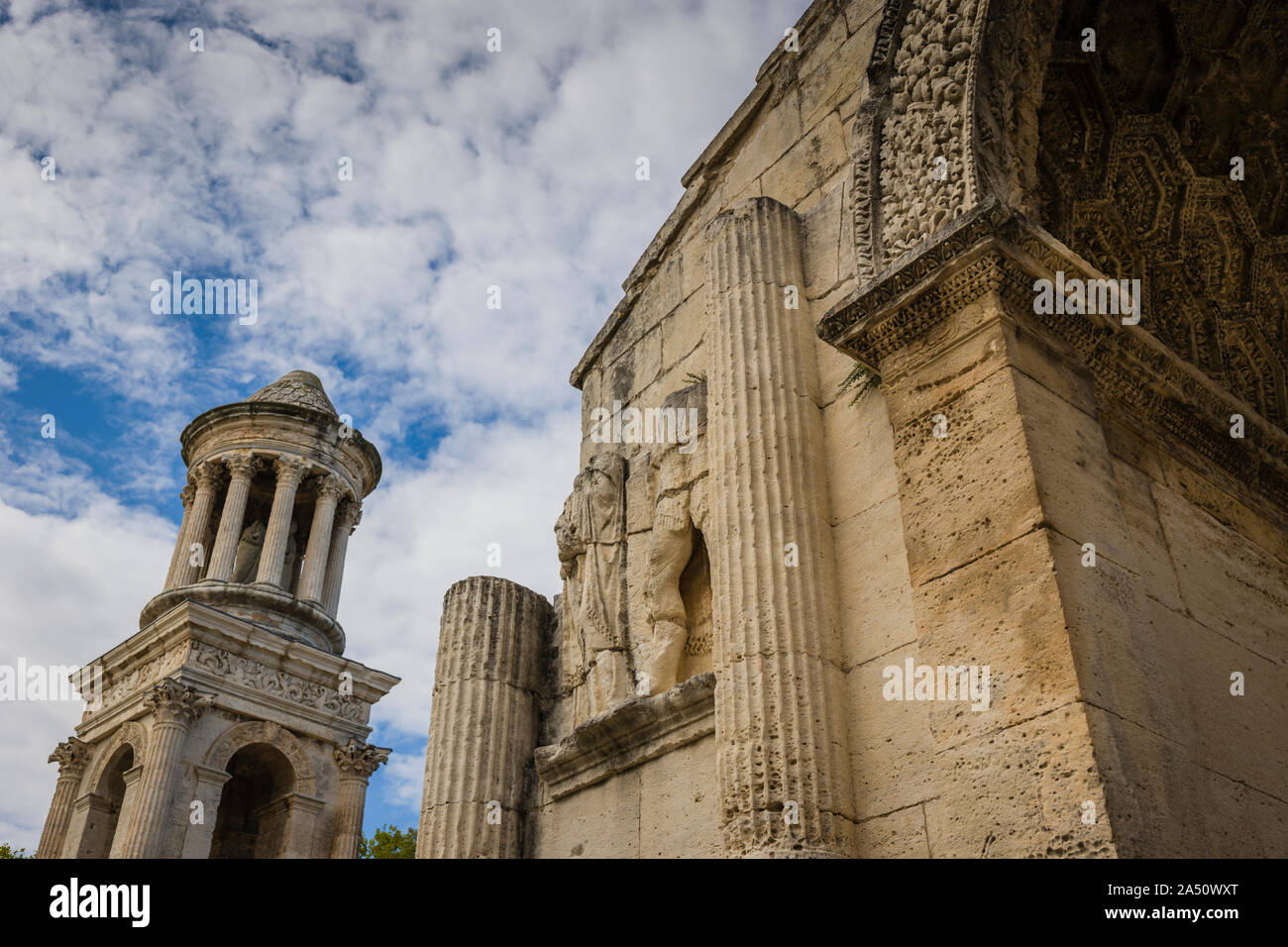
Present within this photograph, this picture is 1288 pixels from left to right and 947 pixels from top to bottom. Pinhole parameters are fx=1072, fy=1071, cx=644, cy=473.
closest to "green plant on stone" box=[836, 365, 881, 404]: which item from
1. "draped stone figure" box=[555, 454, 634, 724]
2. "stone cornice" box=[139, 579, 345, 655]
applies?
"draped stone figure" box=[555, 454, 634, 724]

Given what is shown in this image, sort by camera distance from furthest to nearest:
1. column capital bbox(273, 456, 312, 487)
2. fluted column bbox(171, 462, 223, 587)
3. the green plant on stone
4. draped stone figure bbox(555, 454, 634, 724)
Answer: column capital bbox(273, 456, 312, 487) < fluted column bbox(171, 462, 223, 587) < draped stone figure bbox(555, 454, 634, 724) < the green plant on stone

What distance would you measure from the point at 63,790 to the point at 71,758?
82cm

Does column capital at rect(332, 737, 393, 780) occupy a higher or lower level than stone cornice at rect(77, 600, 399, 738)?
lower

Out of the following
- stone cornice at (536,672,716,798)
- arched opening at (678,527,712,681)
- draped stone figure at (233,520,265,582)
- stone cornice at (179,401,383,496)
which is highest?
stone cornice at (179,401,383,496)

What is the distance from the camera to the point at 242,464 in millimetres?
31844

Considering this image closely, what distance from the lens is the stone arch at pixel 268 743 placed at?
2642cm

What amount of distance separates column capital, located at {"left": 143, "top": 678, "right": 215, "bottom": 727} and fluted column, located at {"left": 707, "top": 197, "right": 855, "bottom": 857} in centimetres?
2279

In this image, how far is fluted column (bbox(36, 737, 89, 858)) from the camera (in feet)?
89.0

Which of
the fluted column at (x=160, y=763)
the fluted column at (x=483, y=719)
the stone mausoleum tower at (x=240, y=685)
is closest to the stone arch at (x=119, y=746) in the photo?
the stone mausoleum tower at (x=240, y=685)

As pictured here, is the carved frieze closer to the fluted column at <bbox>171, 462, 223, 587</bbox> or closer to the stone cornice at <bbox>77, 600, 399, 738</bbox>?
the stone cornice at <bbox>77, 600, 399, 738</bbox>

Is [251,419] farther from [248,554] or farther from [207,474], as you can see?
[248,554]

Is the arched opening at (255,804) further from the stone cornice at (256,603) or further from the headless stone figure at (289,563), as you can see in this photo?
the headless stone figure at (289,563)

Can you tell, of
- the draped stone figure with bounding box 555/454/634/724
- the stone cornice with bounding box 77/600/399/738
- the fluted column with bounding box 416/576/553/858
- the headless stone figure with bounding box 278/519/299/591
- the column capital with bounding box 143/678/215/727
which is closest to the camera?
the draped stone figure with bounding box 555/454/634/724
